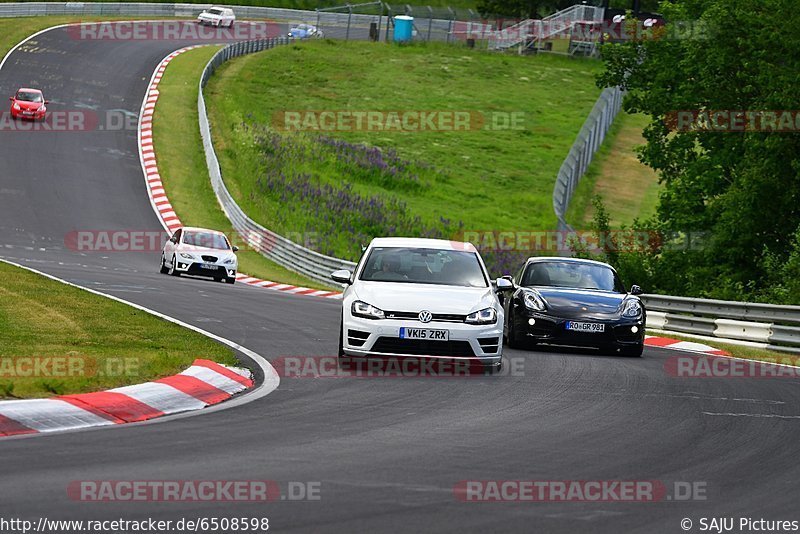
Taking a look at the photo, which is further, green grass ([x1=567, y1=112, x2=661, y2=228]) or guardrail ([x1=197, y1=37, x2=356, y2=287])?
green grass ([x1=567, y1=112, x2=661, y2=228])

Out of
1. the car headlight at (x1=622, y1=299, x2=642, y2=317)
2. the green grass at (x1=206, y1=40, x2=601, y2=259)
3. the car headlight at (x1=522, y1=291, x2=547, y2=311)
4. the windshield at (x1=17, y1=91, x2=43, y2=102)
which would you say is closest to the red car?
the windshield at (x1=17, y1=91, x2=43, y2=102)

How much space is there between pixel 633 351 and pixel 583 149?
36.5 m

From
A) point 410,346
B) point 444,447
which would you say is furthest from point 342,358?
point 444,447

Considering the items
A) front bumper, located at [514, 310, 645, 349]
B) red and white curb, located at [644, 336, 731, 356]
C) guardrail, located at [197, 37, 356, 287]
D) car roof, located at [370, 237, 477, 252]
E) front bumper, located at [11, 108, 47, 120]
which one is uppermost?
car roof, located at [370, 237, 477, 252]

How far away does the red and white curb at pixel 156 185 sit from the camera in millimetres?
33719

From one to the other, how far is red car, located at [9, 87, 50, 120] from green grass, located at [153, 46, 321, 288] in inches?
183

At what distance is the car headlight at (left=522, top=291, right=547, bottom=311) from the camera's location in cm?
1750

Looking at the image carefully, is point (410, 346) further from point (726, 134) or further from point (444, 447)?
point (726, 134)

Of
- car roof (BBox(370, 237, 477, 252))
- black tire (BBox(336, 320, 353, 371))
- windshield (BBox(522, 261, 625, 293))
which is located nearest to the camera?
black tire (BBox(336, 320, 353, 371))

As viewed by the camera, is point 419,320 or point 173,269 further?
point 173,269

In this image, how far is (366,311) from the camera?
13.9 meters

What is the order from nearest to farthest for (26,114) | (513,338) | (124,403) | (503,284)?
1. (124,403)
2. (503,284)
3. (513,338)
4. (26,114)

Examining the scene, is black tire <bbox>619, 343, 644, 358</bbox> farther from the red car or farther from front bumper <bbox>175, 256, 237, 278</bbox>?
the red car

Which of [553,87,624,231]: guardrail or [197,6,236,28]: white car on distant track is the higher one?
[197,6,236,28]: white car on distant track
